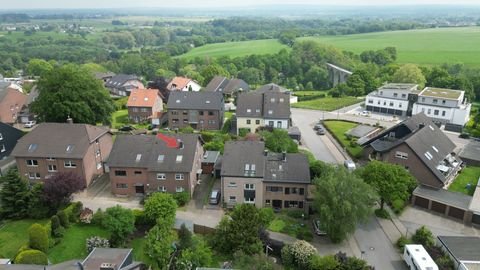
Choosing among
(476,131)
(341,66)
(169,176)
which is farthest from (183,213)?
(341,66)

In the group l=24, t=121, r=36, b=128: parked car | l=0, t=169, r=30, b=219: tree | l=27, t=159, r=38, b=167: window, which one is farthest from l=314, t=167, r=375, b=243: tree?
l=24, t=121, r=36, b=128: parked car

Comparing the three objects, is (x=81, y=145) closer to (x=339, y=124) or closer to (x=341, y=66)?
(x=339, y=124)

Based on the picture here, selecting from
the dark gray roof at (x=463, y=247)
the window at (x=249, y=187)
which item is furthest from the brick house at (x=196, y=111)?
the dark gray roof at (x=463, y=247)

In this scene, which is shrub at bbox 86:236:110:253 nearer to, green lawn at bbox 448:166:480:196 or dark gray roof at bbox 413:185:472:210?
dark gray roof at bbox 413:185:472:210

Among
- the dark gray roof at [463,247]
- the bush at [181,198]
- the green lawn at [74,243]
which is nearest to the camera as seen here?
the dark gray roof at [463,247]

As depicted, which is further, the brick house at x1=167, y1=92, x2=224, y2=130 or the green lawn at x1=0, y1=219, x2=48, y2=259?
the brick house at x1=167, y1=92, x2=224, y2=130

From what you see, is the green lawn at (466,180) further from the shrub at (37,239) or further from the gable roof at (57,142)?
the gable roof at (57,142)
